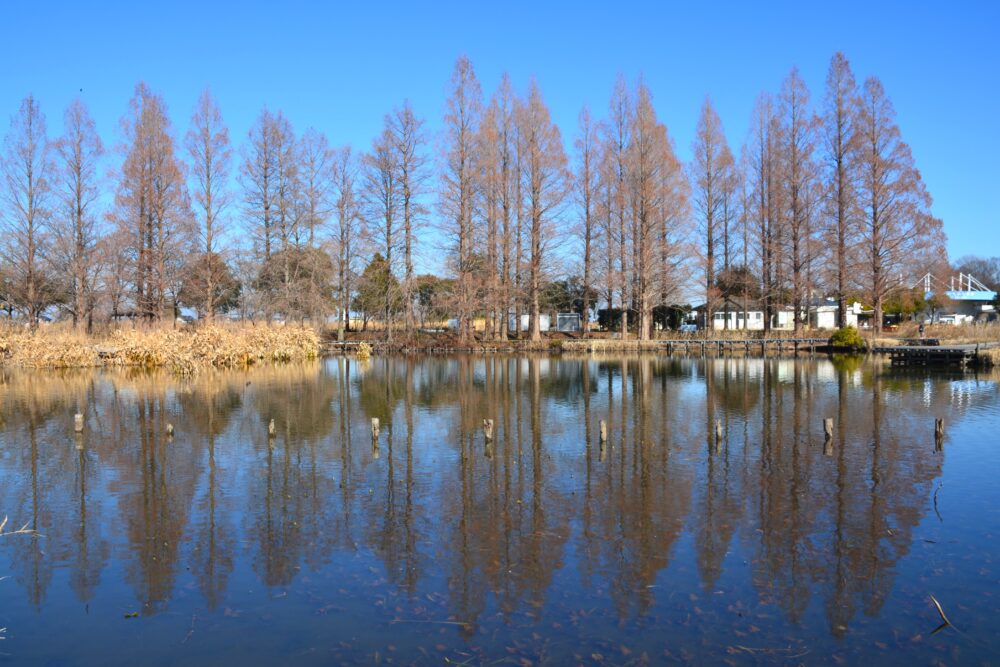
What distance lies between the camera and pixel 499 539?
8477 mm

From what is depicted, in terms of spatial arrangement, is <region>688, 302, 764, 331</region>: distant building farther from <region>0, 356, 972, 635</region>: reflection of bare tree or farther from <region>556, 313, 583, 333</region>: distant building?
<region>0, 356, 972, 635</region>: reflection of bare tree

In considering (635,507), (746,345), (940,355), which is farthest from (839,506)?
(746,345)

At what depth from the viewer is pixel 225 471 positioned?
11.7 metres

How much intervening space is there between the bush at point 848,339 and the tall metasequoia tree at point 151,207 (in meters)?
33.6

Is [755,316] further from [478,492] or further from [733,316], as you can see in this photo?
[478,492]

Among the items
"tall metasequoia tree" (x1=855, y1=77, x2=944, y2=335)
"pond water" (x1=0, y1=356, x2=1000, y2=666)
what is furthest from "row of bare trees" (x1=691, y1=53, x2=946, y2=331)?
"pond water" (x1=0, y1=356, x2=1000, y2=666)

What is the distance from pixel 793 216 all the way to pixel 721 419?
31.0 meters

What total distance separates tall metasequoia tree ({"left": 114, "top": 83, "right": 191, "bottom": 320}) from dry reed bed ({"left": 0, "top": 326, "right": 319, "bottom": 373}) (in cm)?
619

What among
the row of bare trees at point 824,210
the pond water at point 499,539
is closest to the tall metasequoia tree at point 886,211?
the row of bare trees at point 824,210

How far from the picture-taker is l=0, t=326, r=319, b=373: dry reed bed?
→ 29812mm

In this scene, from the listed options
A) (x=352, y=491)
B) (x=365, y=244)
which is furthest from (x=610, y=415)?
(x=365, y=244)

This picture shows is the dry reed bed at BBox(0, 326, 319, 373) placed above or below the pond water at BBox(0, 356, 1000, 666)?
above

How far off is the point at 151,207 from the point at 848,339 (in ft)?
117

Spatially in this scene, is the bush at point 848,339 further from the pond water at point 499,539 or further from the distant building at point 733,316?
the pond water at point 499,539
